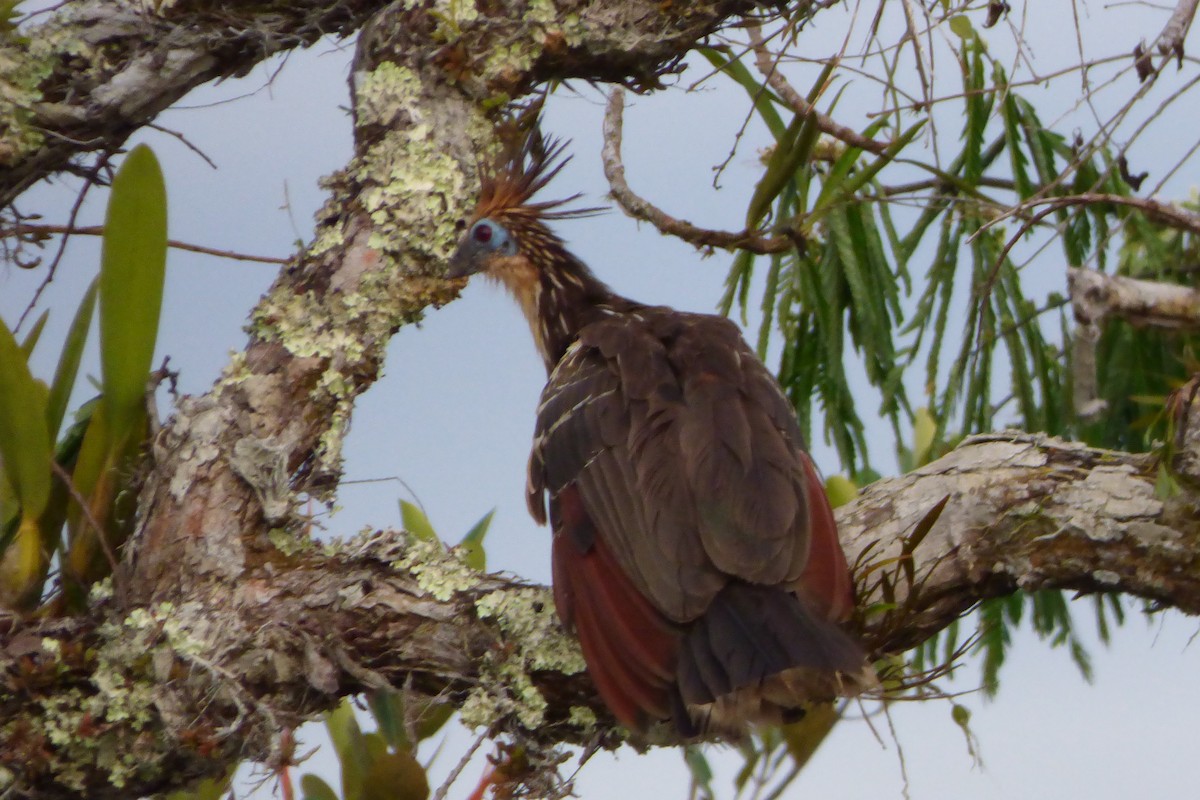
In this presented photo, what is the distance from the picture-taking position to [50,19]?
2.86m

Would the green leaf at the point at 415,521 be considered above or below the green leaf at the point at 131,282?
below

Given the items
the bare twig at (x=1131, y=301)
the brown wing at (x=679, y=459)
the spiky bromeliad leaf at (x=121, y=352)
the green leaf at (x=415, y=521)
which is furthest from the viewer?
the green leaf at (x=415, y=521)

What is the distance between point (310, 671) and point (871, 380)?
197 centimetres

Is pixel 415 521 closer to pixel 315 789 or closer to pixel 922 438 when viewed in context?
pixel 315 789

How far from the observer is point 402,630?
2.42 metres

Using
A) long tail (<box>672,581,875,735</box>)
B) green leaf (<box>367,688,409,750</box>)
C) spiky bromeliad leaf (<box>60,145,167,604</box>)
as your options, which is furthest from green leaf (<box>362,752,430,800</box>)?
spiky bromeliad leaf (<box>60,145,167,604</box>)

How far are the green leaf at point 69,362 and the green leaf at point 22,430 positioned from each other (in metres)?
0.16

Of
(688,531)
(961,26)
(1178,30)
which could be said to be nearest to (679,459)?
(688,531)

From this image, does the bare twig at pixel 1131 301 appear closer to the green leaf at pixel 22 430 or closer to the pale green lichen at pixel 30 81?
the green leaf at pixel 22 430

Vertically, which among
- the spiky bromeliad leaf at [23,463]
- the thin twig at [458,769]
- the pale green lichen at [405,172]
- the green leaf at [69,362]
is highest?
the pale green lichen at [405,172]

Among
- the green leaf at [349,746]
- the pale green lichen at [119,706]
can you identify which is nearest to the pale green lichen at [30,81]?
→ the pale green lichen at [119,706]

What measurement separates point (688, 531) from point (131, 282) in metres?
1.15

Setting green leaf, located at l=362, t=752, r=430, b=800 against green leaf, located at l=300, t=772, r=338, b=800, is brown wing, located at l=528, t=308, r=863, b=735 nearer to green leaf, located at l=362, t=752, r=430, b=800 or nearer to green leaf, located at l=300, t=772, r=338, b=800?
green leaf, located at l=362, t=752, r=430, b=800

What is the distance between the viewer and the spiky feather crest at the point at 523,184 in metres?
3.35
